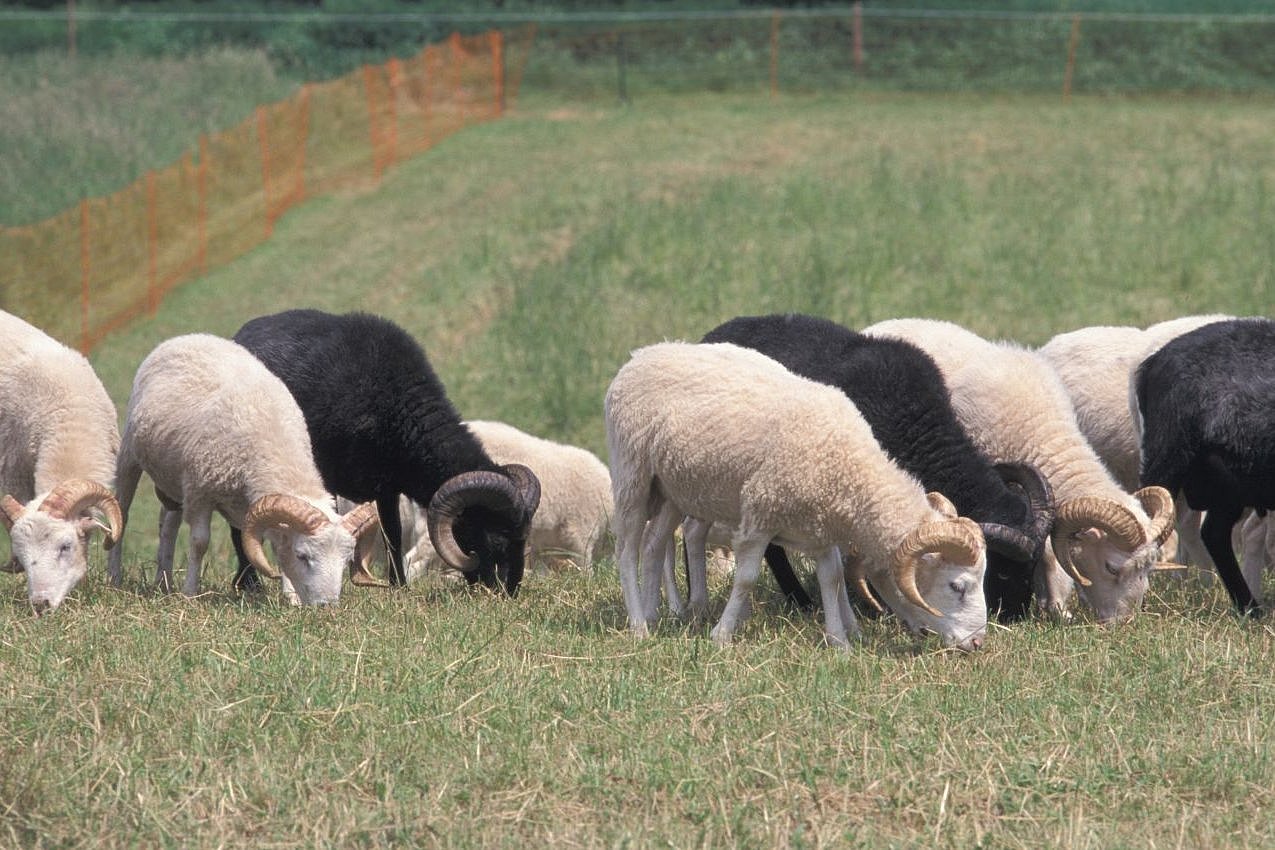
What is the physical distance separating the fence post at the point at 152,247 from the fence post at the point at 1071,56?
666 inches

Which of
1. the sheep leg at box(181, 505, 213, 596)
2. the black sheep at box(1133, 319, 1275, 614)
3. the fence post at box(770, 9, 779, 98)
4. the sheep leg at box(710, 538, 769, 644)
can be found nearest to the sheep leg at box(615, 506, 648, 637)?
the sheep leg at box(710, 538, 769, 644)

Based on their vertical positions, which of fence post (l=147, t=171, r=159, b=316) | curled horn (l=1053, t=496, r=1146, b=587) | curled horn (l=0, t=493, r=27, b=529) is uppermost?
curled horn (l=1053, t=496, r=1146, b=587)

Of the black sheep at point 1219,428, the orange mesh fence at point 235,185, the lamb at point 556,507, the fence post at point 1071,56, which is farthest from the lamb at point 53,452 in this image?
the fence post at point 1071,56

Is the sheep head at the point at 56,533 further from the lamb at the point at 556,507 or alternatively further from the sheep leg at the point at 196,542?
the lamb at the point at 556,507

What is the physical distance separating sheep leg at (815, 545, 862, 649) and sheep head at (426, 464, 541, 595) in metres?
2.21

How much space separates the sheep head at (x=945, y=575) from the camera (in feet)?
25.4

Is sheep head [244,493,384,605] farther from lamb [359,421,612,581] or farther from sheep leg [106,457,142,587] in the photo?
lamb [359,421,612,581]

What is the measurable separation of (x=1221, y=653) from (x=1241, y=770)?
1515 mm

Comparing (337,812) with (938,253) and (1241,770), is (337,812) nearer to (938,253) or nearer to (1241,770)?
(1241,770)

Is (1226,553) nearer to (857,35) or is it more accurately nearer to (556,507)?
(556,507)

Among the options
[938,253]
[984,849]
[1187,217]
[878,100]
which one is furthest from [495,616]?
[878,100]

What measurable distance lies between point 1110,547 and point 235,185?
18155mm

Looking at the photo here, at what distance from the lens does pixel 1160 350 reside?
32.0 ft

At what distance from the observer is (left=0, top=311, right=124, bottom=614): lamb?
355 inches
